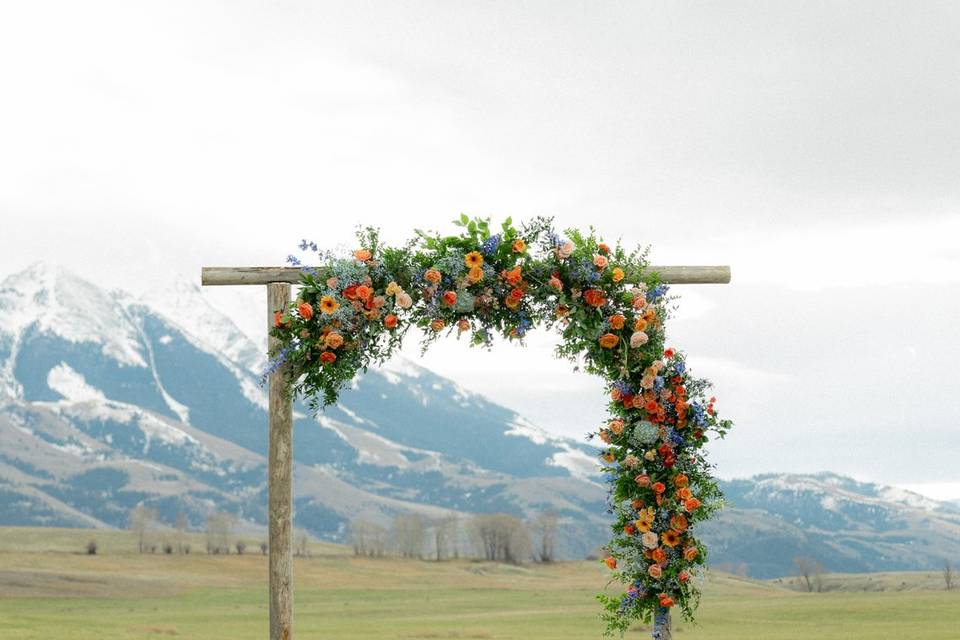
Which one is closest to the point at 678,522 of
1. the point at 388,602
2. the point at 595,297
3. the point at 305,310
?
the point at 595,297

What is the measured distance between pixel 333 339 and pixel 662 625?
4.49 metres

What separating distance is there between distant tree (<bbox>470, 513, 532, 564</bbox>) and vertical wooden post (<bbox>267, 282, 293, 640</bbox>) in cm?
10739

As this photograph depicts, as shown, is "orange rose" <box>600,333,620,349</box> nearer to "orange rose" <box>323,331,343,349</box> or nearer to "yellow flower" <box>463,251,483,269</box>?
"yellow flower" <box>463,251,483,269</box>

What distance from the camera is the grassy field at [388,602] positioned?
3928 cm

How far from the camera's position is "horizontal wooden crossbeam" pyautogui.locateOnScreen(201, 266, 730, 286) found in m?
11.8

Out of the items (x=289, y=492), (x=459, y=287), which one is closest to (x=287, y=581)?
(x=289, y=492)

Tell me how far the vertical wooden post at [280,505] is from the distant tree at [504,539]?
107 meters

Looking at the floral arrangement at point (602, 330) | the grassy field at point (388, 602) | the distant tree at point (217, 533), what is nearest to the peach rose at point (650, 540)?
the floral arrangement at point (602, 330)

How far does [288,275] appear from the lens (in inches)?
466

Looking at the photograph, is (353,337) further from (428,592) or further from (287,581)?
(428,592)

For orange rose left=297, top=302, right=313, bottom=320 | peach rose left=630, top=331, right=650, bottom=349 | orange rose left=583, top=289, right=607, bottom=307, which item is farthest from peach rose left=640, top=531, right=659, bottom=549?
orange rose left=297, top=302, right=313, bottom=320

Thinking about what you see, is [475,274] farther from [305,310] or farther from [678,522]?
[678,522]

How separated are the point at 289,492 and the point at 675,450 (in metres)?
3.96

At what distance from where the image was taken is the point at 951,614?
158 feet
